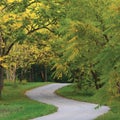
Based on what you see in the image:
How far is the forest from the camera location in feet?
50.8

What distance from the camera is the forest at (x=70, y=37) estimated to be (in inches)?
610

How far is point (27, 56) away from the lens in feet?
166

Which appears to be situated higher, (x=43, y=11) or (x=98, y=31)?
(x=43, y=11)

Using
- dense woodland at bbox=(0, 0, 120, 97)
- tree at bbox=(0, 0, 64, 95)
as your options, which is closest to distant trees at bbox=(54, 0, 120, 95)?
dense woodland at bbox=(0, 0, 120, 97)

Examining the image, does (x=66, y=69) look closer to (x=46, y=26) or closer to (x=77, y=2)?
(x=46, y=26)

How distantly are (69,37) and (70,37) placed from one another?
0.06 metres

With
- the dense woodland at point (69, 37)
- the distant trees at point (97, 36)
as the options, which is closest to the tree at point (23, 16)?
the dense woodland at point (69, 37)

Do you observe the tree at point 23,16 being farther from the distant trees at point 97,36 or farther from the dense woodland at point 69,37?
the distant trees at point 97,36

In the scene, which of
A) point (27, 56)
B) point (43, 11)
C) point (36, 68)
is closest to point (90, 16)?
point (43, 11)

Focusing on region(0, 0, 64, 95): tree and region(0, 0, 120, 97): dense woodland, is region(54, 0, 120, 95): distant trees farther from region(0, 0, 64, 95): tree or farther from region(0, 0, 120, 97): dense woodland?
region(0, 0, 64, 95): tree

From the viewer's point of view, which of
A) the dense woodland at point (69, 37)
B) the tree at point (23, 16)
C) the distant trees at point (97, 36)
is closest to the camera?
the distant trees at point (97, 36)

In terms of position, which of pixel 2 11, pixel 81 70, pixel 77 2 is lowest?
pixel 81 70

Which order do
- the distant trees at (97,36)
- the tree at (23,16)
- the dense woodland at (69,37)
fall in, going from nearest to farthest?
the distant trees at (97,36), the dense woodland at (69,37), the tree at (23,16)

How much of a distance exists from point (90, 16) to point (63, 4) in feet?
49.0
